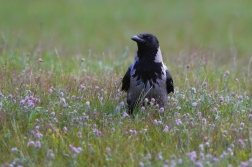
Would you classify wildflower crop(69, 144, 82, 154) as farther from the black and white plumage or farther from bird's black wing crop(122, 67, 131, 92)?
bird's black wing crop(122, 67, 131, 92)

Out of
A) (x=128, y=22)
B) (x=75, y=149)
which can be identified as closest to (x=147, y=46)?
(x=75, y=149)

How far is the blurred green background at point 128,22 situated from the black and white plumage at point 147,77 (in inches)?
350

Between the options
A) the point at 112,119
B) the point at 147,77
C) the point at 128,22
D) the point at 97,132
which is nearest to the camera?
the point at 97,132

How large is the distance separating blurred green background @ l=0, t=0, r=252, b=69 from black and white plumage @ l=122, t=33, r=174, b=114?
29.2 ft

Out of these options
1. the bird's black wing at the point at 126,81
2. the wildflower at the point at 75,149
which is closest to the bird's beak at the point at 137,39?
the bird's black wing at the point at 126,81

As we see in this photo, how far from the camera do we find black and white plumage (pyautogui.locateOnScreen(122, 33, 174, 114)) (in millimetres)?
7223

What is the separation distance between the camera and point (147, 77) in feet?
23.7

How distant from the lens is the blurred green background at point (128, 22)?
18.1 metres

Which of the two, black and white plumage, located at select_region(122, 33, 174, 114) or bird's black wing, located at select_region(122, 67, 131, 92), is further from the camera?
bird's black wing, located at select_region(122, 67, 131, 92)

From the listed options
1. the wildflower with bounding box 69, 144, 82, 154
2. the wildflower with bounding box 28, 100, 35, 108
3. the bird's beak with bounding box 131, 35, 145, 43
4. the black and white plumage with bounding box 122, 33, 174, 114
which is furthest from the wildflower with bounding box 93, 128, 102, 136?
the bird's beak with bounding box 131, 35, 145, 43

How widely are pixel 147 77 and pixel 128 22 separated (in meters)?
12.7

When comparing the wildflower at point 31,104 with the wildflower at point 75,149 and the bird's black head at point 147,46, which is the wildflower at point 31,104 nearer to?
the wildflower at point 75,149

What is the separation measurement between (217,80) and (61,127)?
333 centimetres

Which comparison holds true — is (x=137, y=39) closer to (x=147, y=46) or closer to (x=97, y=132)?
(x=147, y=46)
